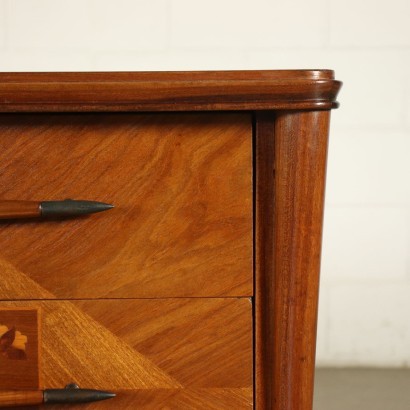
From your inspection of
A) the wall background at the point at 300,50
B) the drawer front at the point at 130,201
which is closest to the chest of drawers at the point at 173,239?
the drawer front at the point at 130,201

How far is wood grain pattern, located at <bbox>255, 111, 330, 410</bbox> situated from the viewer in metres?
0.64

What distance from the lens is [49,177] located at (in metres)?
0.66

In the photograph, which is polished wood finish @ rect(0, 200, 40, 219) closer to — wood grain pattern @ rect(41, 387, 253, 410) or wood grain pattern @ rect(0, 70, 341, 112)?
wood grain pattern @ rect(0, 70, 341, 112)

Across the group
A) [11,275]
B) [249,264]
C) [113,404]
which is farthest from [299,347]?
[11,275]

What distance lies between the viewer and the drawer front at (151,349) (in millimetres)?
678

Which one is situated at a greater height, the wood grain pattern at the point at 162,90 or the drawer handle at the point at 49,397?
the wood grain pattern at the point at 162,90

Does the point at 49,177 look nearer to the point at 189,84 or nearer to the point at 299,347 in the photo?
the point at 189,84

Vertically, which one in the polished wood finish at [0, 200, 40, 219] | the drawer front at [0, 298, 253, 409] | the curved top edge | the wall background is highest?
the wall background

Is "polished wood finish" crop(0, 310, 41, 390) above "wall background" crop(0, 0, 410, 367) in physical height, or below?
below

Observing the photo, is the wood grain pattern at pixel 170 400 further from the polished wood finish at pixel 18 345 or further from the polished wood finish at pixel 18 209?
the polished wood finish at pixel 18 209

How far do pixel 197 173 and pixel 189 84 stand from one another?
10 cm

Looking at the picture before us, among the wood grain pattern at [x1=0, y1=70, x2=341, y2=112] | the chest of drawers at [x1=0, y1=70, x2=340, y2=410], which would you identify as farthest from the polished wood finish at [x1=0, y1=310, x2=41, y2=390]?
the wood grain pattern at [x1=0, y1=70, x2=341, y2=112]

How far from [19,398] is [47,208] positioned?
221mm

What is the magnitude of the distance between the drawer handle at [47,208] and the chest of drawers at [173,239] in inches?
0.5
